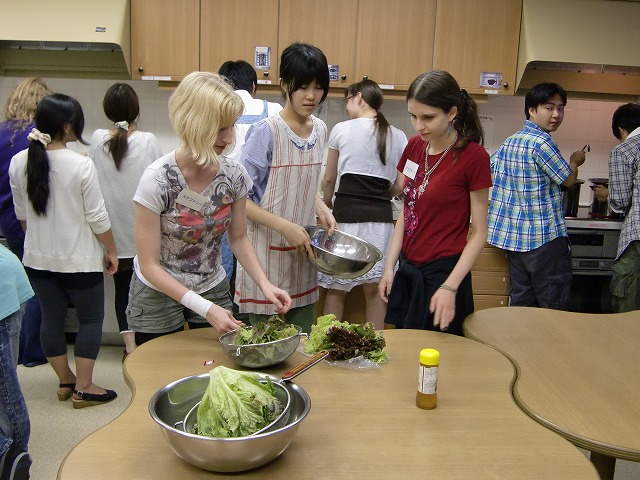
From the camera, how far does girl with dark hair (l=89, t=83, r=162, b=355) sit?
319cm

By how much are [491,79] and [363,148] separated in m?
1.37

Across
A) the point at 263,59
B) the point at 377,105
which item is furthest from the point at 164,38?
the point at 377,105

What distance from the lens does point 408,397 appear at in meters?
1.39

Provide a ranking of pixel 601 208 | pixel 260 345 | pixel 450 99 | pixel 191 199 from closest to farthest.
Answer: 1. pixel 260 345
2. pixel 191 199
3. pixel 450 99
4. pixel 601 208

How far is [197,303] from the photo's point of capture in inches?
62.0

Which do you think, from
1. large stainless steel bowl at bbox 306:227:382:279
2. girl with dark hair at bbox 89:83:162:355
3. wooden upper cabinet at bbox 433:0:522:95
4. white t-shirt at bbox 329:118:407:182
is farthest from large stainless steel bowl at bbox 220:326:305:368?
wooden upper cabinet at bbox 433:0:522:95

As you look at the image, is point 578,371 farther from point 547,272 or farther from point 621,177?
point 621,177

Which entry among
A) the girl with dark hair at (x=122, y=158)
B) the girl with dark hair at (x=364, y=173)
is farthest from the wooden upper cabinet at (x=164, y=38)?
the girl with dark hair at (x=364, y=173)

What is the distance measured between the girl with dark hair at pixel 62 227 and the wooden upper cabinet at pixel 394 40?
6.35ft

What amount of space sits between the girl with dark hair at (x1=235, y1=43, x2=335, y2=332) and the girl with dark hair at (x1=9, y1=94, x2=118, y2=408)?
1052 mm

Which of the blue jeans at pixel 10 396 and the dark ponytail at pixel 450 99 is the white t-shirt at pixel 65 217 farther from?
the dark ponytail at pixel 450 99

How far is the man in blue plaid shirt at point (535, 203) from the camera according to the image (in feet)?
10.4

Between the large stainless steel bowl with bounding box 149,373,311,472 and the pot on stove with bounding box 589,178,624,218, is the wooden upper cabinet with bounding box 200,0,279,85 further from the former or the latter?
the large stainless steel bowl with bounding box 149,373,311,472

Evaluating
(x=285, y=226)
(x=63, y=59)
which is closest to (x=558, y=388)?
(x=285, y=226)
